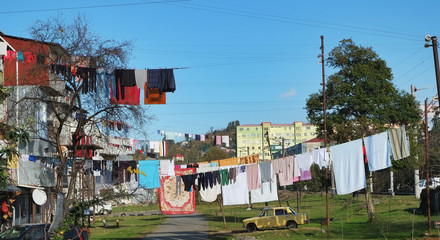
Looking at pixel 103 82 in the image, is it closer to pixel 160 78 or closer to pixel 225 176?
pixel 160 78

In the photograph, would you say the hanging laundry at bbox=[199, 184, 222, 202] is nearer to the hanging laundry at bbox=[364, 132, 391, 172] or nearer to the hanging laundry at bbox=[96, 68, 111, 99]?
the hanging laundry at bbox=[96, 68, 111, 99]

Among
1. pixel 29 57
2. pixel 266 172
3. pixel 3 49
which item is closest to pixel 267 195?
pixel 266 172

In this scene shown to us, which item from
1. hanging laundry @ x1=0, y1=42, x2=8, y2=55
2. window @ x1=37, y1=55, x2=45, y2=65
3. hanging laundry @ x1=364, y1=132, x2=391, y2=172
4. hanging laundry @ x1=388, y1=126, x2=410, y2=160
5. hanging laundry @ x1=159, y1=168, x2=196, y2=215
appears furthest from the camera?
hanging laundry @ x1=159, y1=168, x2=196, y2=215

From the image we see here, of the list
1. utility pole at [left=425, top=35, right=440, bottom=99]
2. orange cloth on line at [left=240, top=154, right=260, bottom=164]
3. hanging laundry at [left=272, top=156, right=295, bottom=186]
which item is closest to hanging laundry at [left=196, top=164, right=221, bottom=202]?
orange cloth on line at [left=240, top=154, right=260, bottom=164]

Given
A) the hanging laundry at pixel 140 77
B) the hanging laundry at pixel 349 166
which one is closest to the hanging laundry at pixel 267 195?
the hanging laundry at pixel 349 166

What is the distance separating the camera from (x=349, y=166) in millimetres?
19734

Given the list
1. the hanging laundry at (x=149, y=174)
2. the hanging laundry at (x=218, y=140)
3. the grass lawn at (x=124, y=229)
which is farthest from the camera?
the hanging laundry at (x=218, y=140)

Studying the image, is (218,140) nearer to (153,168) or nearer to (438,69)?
(153,168)

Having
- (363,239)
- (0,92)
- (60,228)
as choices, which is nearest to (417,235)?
(363,239)

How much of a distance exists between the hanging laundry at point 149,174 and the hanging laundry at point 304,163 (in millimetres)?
10663

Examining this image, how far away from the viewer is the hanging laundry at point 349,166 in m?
19.5

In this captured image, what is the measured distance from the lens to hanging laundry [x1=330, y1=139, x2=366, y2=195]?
64.0ft

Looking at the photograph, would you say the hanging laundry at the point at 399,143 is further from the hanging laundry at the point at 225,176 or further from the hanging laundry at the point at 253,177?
the hanging laundry at the point at 225,176

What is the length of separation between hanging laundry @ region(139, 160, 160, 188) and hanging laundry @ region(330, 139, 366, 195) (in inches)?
548
